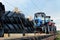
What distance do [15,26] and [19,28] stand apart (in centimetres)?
54

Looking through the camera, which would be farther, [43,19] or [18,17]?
[43,19]

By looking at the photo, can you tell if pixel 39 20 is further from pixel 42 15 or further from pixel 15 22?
pixel 15 22

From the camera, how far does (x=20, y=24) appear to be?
1407cm

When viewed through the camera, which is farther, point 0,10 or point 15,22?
point 15,22

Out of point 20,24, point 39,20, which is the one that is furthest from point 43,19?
point 20,24

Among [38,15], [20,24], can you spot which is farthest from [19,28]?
[38,15]

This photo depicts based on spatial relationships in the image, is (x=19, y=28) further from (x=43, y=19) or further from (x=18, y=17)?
(x=43, y=19)

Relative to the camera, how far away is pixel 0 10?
6375 millimetres

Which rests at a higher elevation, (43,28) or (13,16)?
(13,16)

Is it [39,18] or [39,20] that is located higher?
[39,18]

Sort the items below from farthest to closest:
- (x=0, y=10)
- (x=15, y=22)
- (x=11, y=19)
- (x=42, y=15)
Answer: (x=42, y=15) → (x=15, y=22) → (x=11, y=19) → (x=0, y=10)

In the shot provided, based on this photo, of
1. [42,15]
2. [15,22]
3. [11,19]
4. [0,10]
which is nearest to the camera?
[0,10]

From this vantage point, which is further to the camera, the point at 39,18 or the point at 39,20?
the point at 39,18

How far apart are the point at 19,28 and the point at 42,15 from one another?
862 centimetres
